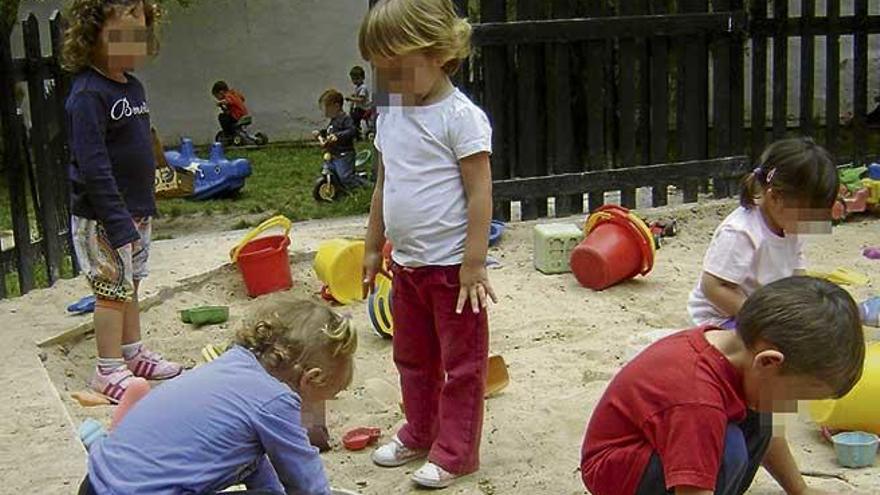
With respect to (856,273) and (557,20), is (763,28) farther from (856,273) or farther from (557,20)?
(856,273)

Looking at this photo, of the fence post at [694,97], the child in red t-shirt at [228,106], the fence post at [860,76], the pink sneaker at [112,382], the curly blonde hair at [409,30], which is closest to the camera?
the curly blonde hair at [409,30]

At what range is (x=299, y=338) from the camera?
269 centimetres

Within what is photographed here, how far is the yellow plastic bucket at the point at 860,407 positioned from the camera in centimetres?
370

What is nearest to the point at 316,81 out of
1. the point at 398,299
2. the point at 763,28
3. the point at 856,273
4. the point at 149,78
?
the point at 149,78

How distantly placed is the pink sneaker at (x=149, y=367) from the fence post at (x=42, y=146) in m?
1.60

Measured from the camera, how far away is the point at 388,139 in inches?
145

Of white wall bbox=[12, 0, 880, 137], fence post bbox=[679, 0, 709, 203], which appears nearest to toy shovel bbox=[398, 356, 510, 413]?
fence post bbox=[679, 0, 709, 203]

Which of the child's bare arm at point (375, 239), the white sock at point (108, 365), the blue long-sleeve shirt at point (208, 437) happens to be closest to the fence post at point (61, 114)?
the white sock at point (108, 365)

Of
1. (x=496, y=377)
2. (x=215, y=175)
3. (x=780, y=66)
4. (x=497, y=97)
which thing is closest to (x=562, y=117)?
(x=497, y=97)

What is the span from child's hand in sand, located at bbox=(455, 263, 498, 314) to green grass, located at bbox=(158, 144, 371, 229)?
5.00 m

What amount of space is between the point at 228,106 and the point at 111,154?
344 inches

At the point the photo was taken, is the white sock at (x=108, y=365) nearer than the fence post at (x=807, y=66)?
Yes

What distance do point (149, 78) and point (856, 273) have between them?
9.34 metres

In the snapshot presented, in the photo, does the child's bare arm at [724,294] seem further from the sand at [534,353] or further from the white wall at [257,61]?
the white wall at [257,61]
